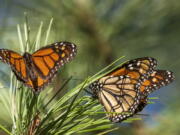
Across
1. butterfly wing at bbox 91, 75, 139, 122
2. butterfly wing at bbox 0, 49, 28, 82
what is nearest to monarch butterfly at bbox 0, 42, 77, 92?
butterfly wing at bbox 0, 49, 28, 82

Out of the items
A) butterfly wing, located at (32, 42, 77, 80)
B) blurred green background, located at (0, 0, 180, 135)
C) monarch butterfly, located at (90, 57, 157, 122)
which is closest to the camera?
butterfly wing, located at (32, 42, 77, 80)

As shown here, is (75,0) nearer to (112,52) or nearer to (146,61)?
(112,52)

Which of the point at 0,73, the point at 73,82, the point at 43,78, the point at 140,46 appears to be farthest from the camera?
the point at 140,46

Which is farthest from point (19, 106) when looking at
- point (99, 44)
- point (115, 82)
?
point (99, 44)

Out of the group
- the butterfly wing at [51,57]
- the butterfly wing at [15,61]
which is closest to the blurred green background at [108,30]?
the butterfly wing at [51,57]

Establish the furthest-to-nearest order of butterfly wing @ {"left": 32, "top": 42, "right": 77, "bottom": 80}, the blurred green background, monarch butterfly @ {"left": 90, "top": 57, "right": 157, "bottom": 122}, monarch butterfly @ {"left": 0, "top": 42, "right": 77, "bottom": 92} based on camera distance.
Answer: the blurred green background → monarch butterfly @ {"left": 90, "top": 57, "right": 157, "bottom": 122} → butterfly wing @ {"left": 32, "top": 42, "right": 77, "bottom": 80} → monarch butterfly @ {"left": 0, "top": 42, "right": 77, "bottom": 92}

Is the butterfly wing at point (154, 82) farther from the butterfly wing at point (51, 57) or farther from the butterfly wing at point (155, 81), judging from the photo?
the butterfly wing at point (51, 57)

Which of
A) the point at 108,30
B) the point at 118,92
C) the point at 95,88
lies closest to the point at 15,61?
the point at 95,88

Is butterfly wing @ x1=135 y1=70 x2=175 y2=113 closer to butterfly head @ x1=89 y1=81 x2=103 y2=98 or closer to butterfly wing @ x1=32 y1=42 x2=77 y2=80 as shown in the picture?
butterfly head @ x1=89 y1=81 x2=103 y2=98
